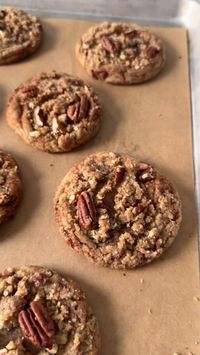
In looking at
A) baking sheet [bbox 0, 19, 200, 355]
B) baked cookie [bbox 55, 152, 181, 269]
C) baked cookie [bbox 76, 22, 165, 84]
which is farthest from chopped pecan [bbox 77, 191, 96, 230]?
baked cookie [bbox 76, 22, 165, 84]

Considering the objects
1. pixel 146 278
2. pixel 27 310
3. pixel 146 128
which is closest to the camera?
pixel 27 310

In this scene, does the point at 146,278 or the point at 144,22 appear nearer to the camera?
the point at 146,278

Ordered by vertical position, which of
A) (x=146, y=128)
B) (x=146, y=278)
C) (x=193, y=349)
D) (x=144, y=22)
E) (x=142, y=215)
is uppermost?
(x=144, y=22)

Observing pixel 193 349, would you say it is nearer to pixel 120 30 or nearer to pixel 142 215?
pixel 142 215

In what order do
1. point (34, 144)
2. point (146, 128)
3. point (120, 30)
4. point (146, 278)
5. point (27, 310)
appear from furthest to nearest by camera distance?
point (120, 30) → point (146, 128) → point (34, 144) → point (146, 278) → point (27, 310)

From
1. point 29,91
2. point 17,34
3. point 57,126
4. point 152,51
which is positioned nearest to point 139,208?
point 57,126

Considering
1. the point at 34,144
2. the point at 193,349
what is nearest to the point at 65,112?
the point at 34,144
